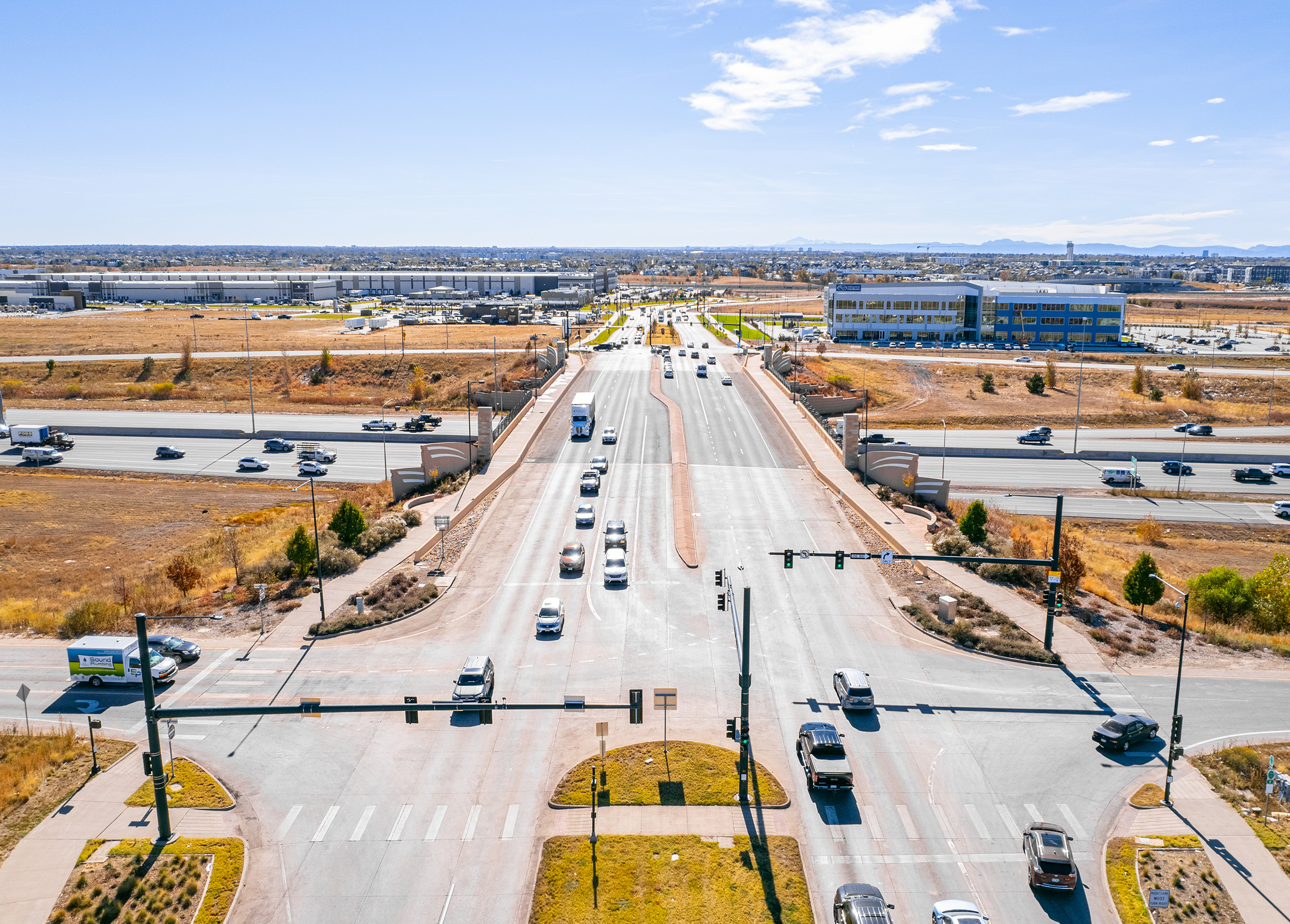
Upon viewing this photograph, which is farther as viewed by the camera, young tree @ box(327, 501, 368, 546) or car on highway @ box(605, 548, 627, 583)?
young tree @ box(327, 501, 368, 546)

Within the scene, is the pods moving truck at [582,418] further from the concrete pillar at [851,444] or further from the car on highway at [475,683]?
the car on highway at [475,683]

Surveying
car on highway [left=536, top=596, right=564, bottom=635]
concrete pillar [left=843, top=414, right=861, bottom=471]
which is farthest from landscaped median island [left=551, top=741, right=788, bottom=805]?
concrete pillar [left=843, top=414, right=861, bottom=471]

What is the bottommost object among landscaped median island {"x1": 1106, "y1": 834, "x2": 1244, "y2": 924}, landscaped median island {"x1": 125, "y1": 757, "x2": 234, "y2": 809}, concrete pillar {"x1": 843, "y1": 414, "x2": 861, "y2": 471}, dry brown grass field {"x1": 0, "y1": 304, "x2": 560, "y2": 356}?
landscaped median island {"x1": 1106, "y1": 834, "x2": 1244, "y2": 924}

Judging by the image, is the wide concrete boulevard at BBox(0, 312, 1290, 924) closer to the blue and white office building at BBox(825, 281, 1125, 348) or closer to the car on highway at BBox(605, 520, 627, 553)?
the car on highway at BBox(605, 520, 627, 553)

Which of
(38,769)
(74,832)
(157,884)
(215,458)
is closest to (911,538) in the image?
(157,884)

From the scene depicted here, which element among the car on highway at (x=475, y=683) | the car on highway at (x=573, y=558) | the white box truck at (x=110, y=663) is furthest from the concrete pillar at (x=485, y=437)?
the car on highway at (x=475, y=683)
